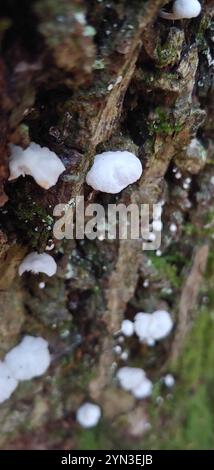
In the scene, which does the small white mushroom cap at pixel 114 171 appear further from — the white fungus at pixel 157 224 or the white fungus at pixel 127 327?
the white fungus at pixel 127 327

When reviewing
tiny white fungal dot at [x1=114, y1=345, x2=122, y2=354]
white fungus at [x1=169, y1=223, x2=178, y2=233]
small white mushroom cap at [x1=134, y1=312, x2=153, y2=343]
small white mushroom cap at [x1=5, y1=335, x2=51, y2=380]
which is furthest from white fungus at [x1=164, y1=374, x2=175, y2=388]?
white fungus at [x1=169, y1=223, x2=178, y2=233]

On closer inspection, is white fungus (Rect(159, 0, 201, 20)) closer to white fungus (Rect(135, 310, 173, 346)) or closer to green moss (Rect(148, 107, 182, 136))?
green moss (Rect(148, 107, 182, 136))

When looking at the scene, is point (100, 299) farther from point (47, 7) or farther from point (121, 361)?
point (47, 7)

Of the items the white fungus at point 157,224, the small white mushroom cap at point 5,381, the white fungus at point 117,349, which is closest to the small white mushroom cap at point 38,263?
the small white mushroom cap at point 5,381

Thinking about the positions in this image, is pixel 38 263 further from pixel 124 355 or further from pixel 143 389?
pixel 143 389

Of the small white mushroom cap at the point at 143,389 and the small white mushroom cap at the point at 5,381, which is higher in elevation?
the small white mushroom cap at the point at 5,381

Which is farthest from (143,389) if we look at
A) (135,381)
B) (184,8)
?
(184,8)
